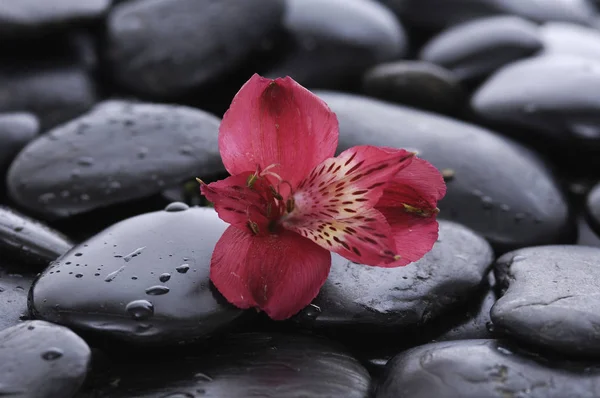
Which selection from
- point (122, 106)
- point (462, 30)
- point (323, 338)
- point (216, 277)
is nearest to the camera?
point (216, 277)

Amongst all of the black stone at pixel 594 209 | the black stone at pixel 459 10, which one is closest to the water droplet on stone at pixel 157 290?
the black stone at pixel 594 209

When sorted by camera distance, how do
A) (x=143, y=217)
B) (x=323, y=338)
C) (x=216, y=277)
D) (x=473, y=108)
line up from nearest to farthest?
(x=216, y=277) → (x=323, y=338) → (x=143, y=217) → (x=473, y=108)

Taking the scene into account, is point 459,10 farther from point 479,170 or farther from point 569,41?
point 479,170

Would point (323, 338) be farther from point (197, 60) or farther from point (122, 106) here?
point (197, 60)

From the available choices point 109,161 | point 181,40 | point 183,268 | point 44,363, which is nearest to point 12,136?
point 109,161

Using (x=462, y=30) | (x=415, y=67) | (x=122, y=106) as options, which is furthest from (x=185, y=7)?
(x=462, y=30)

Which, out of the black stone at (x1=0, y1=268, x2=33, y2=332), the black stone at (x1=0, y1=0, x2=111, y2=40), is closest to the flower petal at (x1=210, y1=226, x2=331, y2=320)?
the black stone at (x1=0, y1=268, x2=33, y2=332)

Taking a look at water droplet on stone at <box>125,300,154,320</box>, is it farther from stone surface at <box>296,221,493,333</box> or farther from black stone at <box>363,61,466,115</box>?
black stone at <box>363,61,466,115</box>
